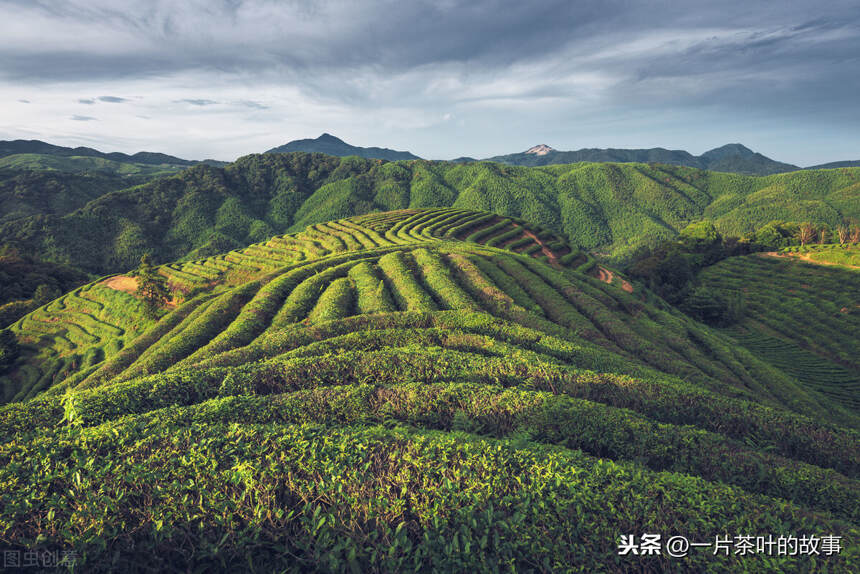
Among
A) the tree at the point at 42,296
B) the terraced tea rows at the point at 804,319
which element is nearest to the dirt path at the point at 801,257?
the terraced tea rows at the point at 804,319

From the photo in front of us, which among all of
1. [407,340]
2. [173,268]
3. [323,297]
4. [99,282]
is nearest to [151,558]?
[407,340]

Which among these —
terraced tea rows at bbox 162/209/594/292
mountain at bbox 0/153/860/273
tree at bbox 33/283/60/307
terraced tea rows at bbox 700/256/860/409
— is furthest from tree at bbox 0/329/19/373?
mountain at bbox 0/153/860/273

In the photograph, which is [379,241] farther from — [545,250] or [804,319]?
[804,319]

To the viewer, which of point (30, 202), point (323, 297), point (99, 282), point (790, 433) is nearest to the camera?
point (790, 433)

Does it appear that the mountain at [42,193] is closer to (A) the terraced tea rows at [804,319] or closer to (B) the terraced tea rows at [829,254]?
(A) the terraced tea rows at [804,319]

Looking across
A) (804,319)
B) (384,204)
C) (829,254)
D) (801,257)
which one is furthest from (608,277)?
(384,204)

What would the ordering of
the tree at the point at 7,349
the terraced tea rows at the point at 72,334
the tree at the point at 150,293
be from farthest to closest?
the tree at the point at 150,293 < the tree at the point at 7,349 < the terraced tea rows at the point at 72,334

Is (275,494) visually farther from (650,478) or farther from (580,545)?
(650,478)
